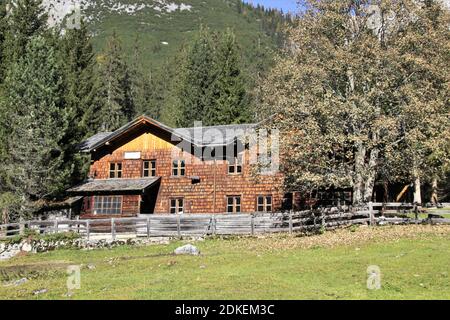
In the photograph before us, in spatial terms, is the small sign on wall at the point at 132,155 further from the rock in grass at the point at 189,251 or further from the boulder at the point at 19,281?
the boulder at the point at 19,281

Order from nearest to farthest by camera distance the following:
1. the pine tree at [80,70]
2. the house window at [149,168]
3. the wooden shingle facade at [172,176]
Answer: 1. the wooden shingle facade at [172,176]
2. the house window at [149,168]
3. the pine tree at [80,70]

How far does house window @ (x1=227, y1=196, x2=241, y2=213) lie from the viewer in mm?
39438

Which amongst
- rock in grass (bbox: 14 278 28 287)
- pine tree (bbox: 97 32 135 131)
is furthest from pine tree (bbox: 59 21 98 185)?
rock in grass (bbox: 14 278 28 287)

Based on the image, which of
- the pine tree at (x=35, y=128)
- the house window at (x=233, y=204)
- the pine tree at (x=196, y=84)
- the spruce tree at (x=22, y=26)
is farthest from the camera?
the pine tree at (x=196, y=84)

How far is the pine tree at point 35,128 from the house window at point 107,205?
3.13m

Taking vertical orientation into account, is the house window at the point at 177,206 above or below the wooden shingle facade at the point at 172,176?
below

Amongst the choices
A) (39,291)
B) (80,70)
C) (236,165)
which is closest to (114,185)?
(236,165)

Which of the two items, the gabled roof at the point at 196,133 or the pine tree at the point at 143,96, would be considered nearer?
the gabled roof at the point at 196,133

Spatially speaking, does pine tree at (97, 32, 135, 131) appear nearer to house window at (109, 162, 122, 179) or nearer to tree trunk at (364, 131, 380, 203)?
house window at (109, 162, 122, 179)

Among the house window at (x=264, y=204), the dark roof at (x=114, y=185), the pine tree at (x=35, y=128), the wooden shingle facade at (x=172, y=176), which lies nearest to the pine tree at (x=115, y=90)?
the pine tree at (x=35, y=128)

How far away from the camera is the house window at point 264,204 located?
38.8m

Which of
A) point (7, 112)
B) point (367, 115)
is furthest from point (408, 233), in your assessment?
point (7, 112)

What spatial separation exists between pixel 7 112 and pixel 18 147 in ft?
10.7

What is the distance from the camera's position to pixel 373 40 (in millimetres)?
29594
